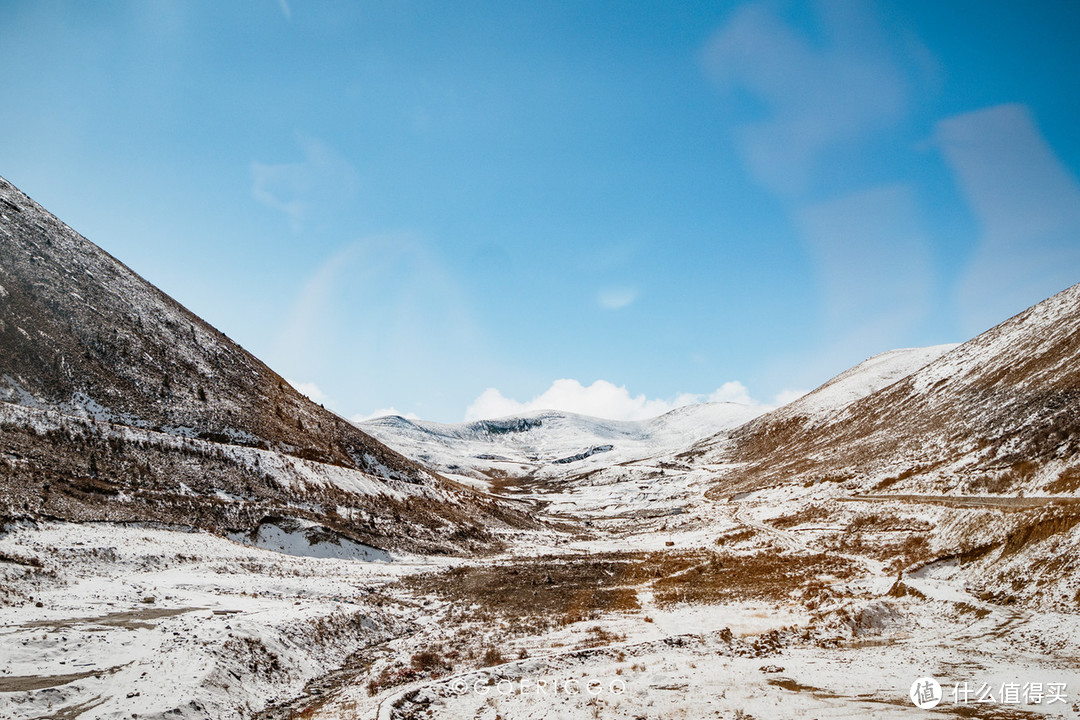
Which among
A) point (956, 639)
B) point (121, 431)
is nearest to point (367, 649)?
point (956, 639)

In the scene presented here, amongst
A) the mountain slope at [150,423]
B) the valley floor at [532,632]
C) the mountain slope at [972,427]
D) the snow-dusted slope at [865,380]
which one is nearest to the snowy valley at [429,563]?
the valley floor at [532,632]

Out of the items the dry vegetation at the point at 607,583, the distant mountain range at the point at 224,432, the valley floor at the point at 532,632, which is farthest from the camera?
the distant mountain range at the point at 224,432

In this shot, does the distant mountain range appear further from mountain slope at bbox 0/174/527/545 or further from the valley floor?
the valley floor

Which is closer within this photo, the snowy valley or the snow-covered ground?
the snow-covered ground

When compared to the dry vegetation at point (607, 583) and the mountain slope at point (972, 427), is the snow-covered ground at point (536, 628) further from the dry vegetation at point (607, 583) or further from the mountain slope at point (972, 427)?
the mountain slope at point (972, 427)

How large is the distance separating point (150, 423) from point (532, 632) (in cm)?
3894

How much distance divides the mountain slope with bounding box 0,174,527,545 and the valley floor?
18.0ft

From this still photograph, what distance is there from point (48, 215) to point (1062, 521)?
89423 mm

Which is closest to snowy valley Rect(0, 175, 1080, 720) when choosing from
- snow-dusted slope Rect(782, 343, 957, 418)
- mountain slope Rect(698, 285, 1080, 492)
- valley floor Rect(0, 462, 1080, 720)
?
valley floor Rect(0, 462, 1080, 720)

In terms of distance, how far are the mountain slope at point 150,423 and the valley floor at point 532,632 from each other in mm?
5486

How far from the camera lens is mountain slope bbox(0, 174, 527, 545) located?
3566 cm

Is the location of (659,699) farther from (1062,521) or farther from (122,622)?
(1062,521)

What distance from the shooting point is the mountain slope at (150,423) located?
3566 cm

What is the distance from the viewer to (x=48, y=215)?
61812 mm
